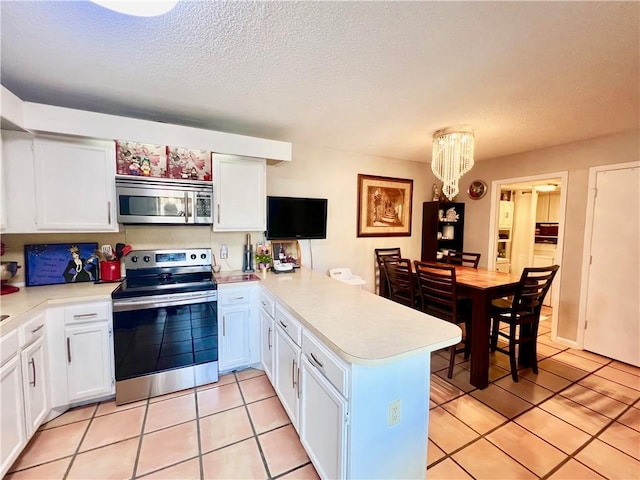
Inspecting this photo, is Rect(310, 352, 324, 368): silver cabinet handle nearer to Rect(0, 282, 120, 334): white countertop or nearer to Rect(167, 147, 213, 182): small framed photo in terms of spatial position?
Rect(0, 282, 120, 334): white countertop

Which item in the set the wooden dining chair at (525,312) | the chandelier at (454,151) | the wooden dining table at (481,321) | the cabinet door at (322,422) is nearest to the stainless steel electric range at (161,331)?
the cabinet door at (322,422)

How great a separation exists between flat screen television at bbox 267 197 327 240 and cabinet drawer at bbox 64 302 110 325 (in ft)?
5.08

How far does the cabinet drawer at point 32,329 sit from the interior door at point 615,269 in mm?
5082

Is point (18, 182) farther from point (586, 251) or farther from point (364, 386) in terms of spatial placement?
point (586, 251)

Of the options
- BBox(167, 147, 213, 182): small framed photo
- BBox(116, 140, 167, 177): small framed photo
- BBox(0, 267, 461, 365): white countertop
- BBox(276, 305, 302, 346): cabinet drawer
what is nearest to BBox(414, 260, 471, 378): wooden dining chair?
BBox(0, 267, 461, 365): white countertop

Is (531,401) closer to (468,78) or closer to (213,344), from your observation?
(468,78)

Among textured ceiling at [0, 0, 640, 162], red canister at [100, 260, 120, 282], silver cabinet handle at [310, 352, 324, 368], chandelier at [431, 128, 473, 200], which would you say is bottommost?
silver cabinet handle at [310, 352, 324, 368]

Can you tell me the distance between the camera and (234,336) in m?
2.54

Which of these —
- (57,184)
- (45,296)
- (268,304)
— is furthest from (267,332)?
(57,184)

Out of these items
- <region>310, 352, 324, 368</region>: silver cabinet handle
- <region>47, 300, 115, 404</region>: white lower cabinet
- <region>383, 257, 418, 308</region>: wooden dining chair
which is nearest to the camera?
<region>310, 352, 324, 368</region>: silver cabinet handle

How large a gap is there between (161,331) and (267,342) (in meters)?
0.85

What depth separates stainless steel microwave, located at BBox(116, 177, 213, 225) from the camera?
91.0 inches

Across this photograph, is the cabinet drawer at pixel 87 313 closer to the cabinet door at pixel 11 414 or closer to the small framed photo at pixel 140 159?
the cabinet door at pixel 11 414

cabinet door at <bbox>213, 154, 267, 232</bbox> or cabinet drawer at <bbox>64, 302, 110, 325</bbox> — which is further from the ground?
cabinet door at <bbox>213, 154, 267, 232</bbox>
